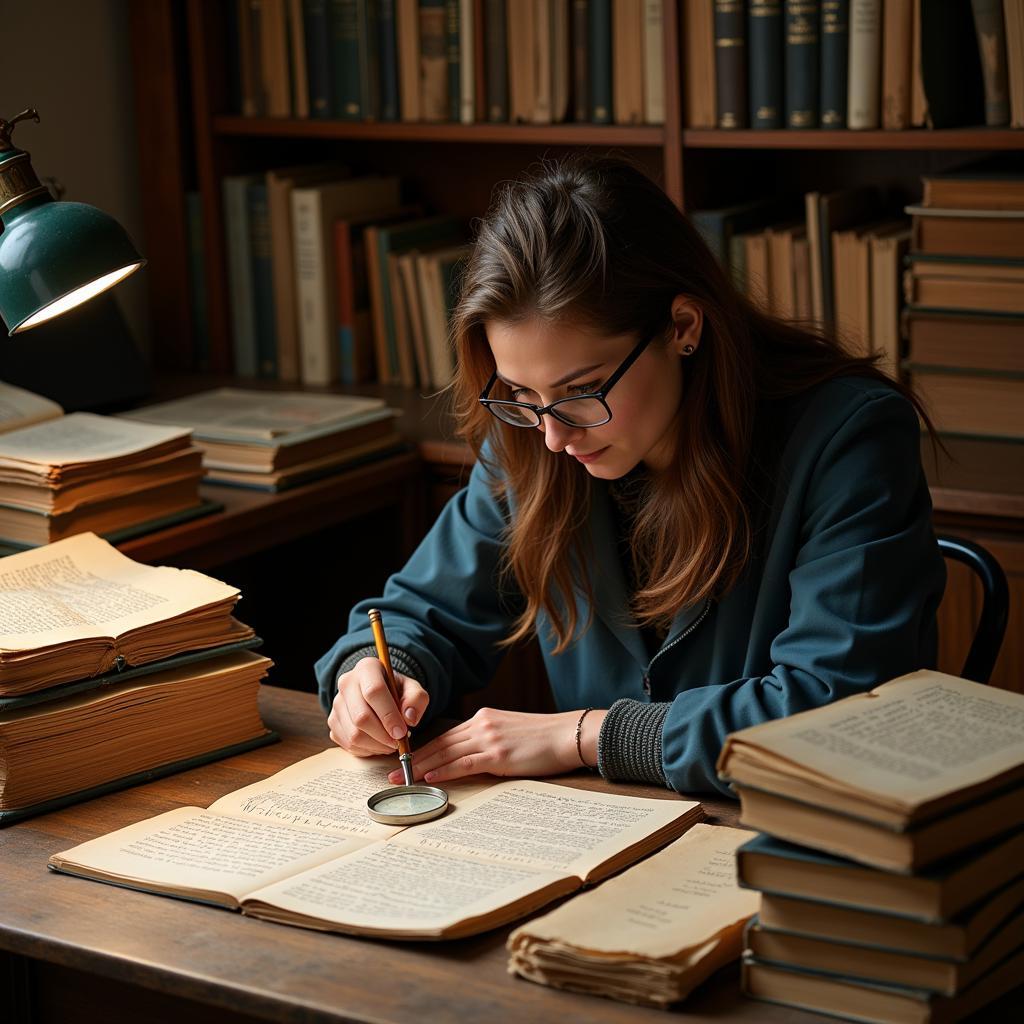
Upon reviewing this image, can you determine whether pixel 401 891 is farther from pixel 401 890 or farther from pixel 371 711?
pixel 371 711

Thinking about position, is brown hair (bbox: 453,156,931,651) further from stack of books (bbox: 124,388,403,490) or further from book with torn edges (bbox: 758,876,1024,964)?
stack of books (bbox: 124,388,403,490)

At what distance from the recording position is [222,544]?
2326 mm

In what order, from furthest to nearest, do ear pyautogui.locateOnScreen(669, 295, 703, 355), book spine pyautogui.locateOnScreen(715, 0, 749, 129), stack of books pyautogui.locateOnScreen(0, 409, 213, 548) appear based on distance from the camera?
book spine pyautogui.locateOnScreen(715, 0, 749, 129) → stack of books pyautogui.locateOnScreen(0, 409, 213, 548) → ear pyautogui.locateOnScreen(669, 295, 703, 355)

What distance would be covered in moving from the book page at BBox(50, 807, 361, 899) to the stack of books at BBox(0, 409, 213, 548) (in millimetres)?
764

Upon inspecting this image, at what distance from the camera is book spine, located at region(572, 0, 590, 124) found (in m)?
2.70

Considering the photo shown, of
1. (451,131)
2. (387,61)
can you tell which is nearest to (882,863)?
(451,131)

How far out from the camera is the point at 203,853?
1.34 metres

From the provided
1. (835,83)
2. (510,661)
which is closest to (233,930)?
(510,661)

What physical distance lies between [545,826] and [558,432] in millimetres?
409

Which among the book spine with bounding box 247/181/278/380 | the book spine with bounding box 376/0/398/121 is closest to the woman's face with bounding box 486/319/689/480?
the book spine with bounding box 376/0/398/121

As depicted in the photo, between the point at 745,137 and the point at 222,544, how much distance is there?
3.47 ft

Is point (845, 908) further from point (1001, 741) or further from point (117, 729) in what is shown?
point (117, 729)

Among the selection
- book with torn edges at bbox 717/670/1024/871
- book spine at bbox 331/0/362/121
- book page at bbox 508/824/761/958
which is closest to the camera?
book with torn edges at bbox 717/670/1024/871

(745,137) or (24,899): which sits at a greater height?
(745,137)
